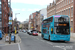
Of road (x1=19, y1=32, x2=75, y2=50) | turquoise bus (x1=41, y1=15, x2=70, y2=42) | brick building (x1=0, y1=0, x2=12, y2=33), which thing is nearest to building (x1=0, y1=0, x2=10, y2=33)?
brick building (x1=0, y1=0, x2=12, y2=33)

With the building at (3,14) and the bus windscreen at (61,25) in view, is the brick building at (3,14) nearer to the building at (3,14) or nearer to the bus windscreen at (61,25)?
the building at (3,14)

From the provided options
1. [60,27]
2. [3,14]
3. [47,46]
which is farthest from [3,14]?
[47,46]

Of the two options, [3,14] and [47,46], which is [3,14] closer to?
[3,14]

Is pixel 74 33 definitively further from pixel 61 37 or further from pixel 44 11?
pixel 44 11

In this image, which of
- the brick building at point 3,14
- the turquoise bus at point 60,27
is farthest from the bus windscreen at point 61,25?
the brick building at point 3,14

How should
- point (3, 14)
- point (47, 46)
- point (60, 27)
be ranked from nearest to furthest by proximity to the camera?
point (47, 46), point (60, 27), point (3, 14)

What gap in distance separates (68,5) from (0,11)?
924 inches

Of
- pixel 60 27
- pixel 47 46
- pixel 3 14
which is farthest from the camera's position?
pixel 3 14

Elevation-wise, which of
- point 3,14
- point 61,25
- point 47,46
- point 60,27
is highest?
point 3,14

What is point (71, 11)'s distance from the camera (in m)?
42.0

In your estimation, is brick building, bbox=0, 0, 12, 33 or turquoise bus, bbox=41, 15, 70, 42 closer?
turquoise bus, bbox=41, 15, 70, 42

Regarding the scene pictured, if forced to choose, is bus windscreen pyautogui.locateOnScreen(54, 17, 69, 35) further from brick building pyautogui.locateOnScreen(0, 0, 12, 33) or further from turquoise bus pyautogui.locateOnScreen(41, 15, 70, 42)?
brick building pyautogui.locateOnScreen(0, 0, 12, 33)

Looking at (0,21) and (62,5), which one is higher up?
(62,5)

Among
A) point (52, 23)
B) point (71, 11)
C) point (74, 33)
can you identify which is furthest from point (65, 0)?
point (52, 23)
